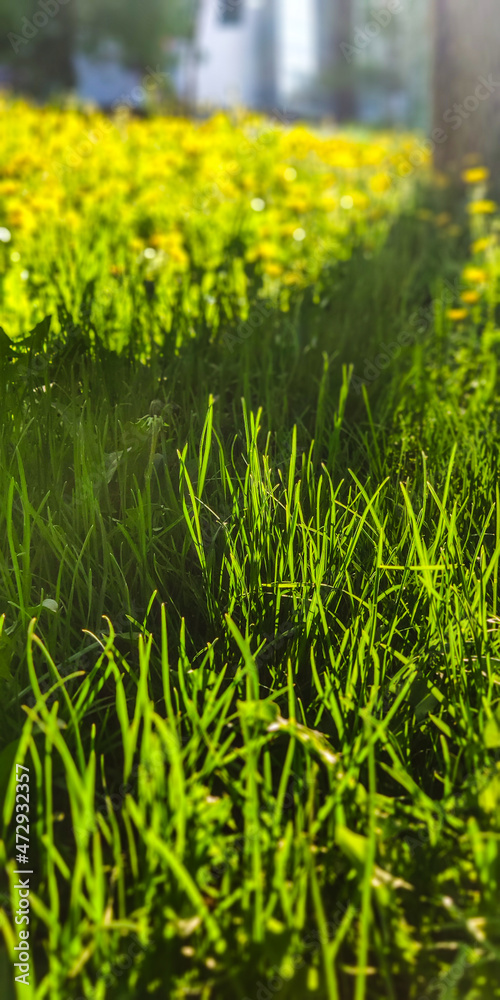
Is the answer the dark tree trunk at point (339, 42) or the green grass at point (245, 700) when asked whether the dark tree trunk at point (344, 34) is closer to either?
the dark tree trunk at point (339, 42)

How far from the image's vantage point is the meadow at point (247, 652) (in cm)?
88

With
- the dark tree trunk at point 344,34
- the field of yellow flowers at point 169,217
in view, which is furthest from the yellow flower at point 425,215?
the dark tree trunk at point 344,34

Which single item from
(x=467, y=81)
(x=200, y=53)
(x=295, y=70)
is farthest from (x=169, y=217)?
(x=295, y=70)

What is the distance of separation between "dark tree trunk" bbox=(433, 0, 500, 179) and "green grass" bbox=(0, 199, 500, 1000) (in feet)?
14.1

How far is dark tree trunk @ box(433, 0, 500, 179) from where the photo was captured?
221 inches

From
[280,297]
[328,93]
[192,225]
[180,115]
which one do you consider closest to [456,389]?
[280,297]

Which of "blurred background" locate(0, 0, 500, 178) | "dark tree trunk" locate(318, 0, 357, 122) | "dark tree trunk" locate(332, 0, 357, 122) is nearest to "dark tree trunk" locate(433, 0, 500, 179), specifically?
"blurred background" locate(0, 0, 500, 178)

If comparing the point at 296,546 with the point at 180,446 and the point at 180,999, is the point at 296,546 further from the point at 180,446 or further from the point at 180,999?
the point at 180,999

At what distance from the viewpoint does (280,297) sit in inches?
116

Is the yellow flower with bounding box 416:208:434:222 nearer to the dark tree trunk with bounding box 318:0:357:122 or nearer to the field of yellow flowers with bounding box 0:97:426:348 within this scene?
the field of yellow flowers with bounding box 0:97:426:348

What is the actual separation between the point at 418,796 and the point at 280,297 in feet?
7.29

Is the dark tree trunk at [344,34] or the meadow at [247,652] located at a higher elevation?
the dark tree trunk at [344,34]

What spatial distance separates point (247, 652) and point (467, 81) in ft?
19.7

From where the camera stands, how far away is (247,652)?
3.31 ft
